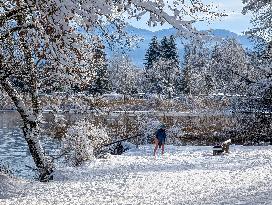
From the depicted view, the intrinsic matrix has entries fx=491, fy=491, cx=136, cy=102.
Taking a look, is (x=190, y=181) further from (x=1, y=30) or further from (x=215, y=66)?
(x=215, y=66)

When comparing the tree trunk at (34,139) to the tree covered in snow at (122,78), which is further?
the tree covered in snow at (122,78)

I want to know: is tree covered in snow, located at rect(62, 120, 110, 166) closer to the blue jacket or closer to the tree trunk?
the blue jacket

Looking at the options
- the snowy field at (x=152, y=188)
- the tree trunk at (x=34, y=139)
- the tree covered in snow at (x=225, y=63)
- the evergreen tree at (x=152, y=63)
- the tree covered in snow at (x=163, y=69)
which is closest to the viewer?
the snowy field at (x=152, y=188)

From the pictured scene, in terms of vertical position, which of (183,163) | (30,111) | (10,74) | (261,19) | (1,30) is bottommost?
(183,163)

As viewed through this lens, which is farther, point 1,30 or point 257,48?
point 257,48

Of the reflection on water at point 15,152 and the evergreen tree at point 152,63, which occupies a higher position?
the evergreen tree at point 152,63

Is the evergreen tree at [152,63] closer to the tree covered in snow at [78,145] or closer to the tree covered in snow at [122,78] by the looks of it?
the tree covered in snow at [122,78]

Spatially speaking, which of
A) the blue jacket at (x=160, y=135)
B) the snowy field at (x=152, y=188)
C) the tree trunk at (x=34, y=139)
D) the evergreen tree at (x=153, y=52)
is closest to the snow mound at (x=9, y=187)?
the snowy field at (x=152, y=188)

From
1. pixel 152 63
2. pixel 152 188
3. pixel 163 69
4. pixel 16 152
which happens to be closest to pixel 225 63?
pixel 152 63

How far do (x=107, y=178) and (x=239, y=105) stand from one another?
16.7m

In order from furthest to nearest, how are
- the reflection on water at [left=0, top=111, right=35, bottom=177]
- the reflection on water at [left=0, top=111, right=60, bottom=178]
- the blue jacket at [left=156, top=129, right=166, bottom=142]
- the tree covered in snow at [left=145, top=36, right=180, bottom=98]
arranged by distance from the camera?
1. the tree covered in snow at [left=145, top=36, right=180, bottom=98]
2. the reflection on water at [left=0, top=111, right=35, bottom=177]
3. the reflection on water at [left=0, top=111, right=60, bottom=178]
4. the blue jacket at [left=156, top=129, right=166, bottom=142]

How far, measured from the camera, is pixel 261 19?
85.8 ft

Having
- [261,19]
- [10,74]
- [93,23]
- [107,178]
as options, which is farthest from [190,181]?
[261,19]

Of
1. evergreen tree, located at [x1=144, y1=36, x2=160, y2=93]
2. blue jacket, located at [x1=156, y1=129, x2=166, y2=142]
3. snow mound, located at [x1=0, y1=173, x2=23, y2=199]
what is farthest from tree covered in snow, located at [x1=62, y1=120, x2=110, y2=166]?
evergreen tree, located at [x1=144, y1=36, x2=160, y2=93]
